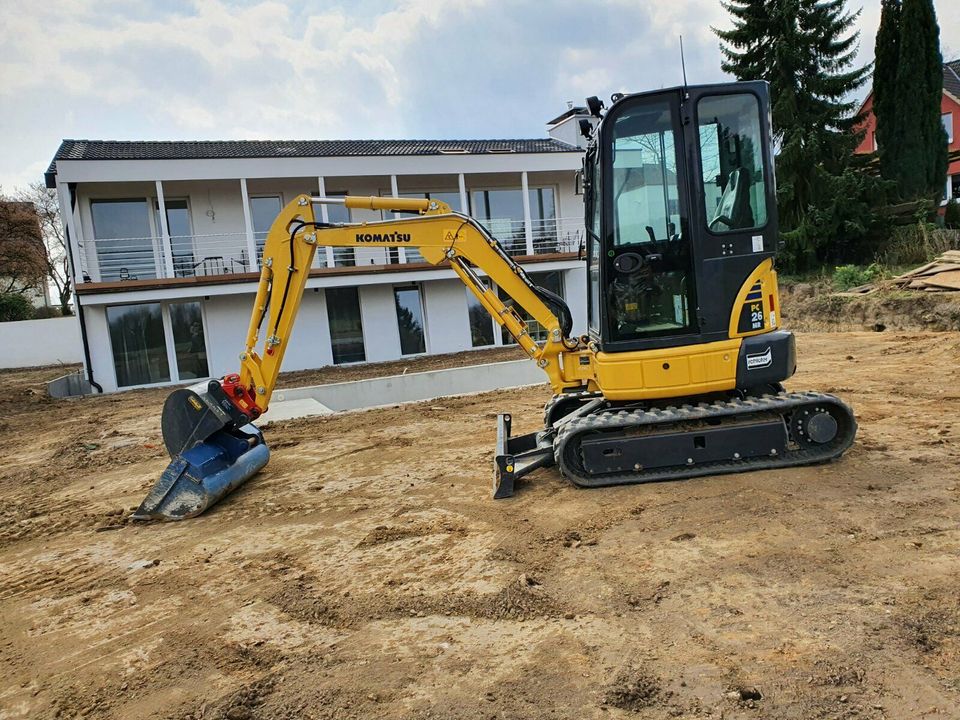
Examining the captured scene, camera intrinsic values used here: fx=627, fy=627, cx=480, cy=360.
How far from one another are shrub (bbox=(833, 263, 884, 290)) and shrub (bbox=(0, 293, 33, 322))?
3794 cm

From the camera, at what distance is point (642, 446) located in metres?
5.14

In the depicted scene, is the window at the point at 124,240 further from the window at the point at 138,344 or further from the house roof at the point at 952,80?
the house roof at the point at 952,80

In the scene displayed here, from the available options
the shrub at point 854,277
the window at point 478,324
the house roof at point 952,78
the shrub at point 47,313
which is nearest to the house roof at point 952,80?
the house roof at point 952,78

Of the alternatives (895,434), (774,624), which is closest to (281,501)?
(774,624)

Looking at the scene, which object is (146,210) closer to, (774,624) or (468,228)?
(468,228)

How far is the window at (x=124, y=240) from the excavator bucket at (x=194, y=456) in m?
13.0

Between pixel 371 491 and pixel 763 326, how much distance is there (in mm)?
3818

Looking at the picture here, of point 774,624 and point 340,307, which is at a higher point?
point 340,307

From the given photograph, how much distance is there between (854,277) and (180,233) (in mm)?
18870

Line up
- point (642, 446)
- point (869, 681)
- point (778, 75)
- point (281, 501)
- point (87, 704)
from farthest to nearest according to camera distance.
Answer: point (778, 75) < point (281, 501) < point (642, 446) < point (87, 704) < point (869, 681)

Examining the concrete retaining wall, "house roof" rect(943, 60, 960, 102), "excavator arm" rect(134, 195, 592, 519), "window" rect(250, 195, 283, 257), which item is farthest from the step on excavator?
"house roof" rect(943, 60, 960, 102)

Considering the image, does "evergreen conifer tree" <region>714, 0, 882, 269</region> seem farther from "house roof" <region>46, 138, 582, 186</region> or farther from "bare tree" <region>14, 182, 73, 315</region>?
"bare tree" <region>14, 182, 73, 315</region>

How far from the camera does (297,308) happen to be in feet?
19.3

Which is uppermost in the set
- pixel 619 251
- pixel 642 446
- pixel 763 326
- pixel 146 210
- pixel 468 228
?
pixel 146 210
